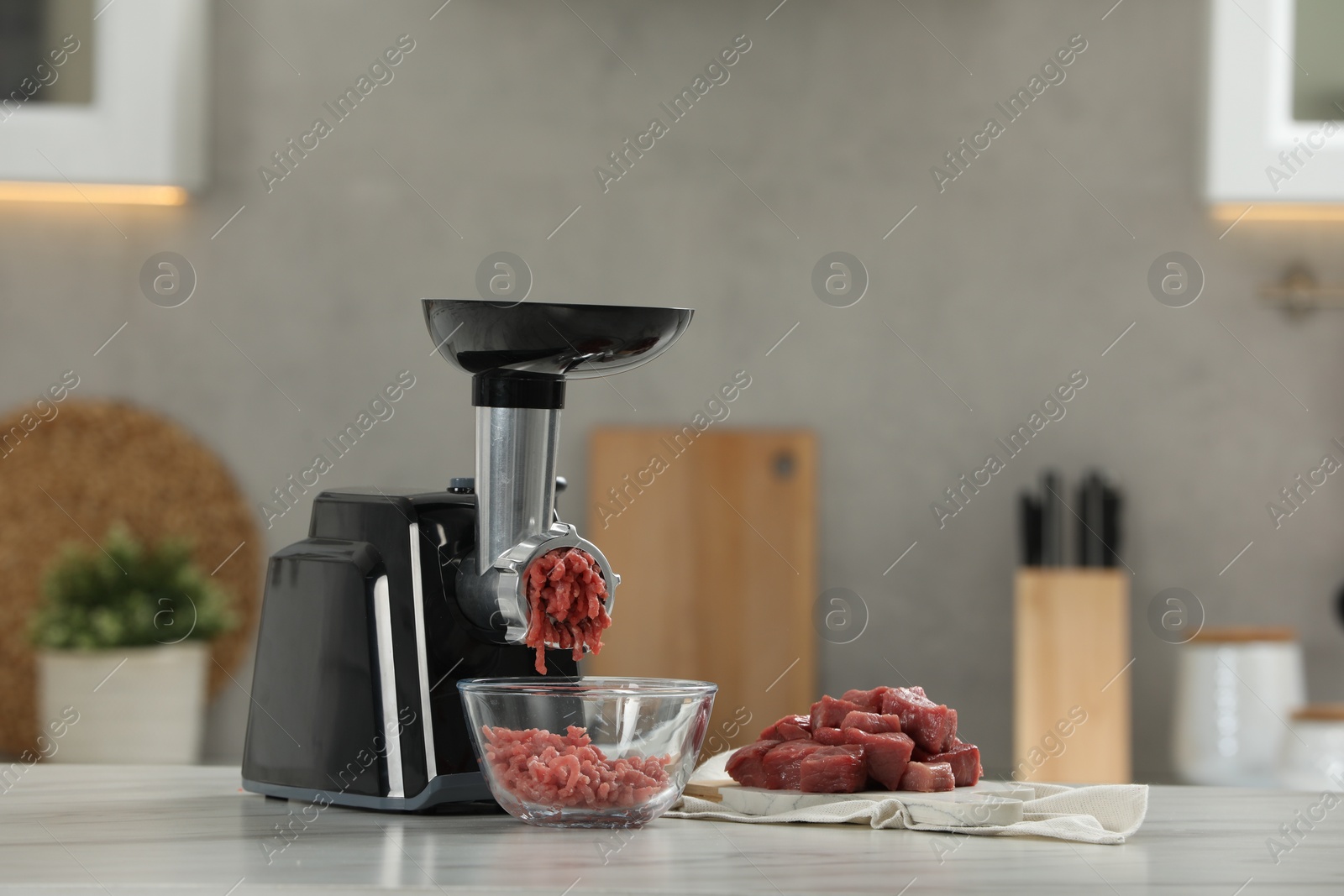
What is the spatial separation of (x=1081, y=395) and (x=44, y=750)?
1.70 meters

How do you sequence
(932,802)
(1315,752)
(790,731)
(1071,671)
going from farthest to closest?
(1071,671) < (1315,752) < (790,731) < (932,802)

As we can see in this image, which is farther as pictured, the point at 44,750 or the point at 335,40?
the point at 335,40

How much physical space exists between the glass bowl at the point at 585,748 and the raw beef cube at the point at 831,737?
12 centimetres

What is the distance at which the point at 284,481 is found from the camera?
229 cm

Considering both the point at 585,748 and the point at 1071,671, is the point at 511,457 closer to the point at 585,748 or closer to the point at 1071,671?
the point at 585,748

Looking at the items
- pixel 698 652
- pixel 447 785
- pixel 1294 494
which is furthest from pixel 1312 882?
pixel 1294 494

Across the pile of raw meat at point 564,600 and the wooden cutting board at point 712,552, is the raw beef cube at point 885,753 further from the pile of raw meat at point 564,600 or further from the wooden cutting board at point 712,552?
the wooden cutting board at point 712,552

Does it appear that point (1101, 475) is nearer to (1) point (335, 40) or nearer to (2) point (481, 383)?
(1) point (335, 40)

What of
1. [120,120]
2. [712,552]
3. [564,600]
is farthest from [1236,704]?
[120,120]

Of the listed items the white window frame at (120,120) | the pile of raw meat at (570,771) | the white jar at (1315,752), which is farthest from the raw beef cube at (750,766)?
the white window frame at (120,120)

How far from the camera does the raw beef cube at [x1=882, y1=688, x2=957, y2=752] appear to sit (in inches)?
34.3

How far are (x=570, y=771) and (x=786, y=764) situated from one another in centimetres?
16

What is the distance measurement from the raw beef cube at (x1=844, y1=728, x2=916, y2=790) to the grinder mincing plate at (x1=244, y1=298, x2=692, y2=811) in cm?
18

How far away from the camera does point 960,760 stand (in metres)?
0.88
